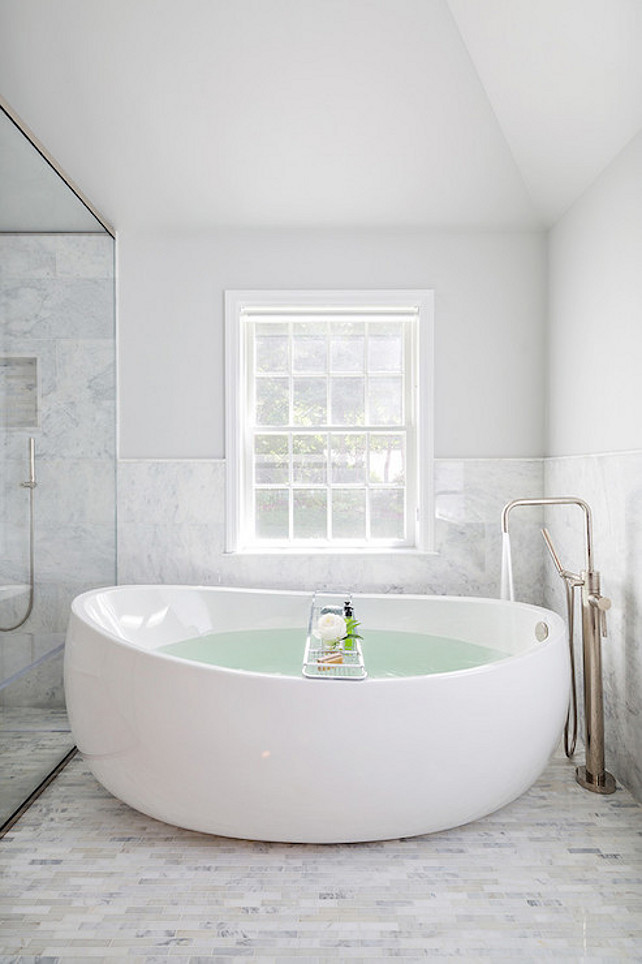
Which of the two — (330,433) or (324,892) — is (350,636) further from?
(330,433)

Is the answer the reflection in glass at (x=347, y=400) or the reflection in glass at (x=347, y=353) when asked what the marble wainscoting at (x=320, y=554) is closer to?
the reflection in glass at (x=347, y=400)

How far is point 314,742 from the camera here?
1.90m

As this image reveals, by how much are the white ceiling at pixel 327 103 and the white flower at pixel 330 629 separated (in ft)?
6.53

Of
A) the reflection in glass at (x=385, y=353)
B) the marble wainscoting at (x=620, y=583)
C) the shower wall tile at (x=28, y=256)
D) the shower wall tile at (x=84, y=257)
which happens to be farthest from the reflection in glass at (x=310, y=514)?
the shower wall tile at (x=28, y=256)

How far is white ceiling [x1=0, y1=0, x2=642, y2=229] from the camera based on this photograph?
2.35 meters

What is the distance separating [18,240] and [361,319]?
5.52ft

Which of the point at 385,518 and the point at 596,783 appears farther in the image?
the point at 385,518

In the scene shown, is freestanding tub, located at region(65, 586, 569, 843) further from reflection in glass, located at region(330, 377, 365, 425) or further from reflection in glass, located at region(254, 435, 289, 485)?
reflection in glass, located at region(330, 377, 365, 425)

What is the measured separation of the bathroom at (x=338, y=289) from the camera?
1824 mm

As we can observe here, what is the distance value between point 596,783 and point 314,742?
1204 mm

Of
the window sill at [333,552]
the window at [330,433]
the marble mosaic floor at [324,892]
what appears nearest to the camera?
the marble mosaic floor at [324,892]

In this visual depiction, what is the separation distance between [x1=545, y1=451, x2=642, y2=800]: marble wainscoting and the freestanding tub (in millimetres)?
386

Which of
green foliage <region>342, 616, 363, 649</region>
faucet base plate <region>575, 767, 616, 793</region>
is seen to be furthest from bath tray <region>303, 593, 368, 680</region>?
faucet base plate <region>575, 767, 616, 793</region>

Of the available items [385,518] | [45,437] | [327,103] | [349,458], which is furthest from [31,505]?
[327,103]
